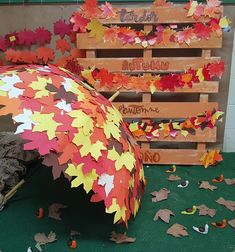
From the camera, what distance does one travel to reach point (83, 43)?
6.74 ft

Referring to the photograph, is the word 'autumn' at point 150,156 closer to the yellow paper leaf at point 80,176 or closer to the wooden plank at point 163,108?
the wooden plank at point 163,108

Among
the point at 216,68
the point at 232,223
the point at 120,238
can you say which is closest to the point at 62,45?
the point at 216,68

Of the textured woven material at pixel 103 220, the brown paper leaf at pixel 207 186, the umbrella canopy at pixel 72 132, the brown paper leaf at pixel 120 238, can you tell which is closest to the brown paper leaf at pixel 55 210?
the textured woven material at pixel 103 220

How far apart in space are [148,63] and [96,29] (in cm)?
39

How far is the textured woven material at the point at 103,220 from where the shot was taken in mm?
1444

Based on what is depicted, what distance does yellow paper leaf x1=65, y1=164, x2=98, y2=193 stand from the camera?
1.22m

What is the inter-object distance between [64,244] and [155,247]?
399mm

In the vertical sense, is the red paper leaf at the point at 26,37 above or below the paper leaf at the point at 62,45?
above

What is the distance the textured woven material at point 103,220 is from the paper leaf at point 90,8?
104 centimetres

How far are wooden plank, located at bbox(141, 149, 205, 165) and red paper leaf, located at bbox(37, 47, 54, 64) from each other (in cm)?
90

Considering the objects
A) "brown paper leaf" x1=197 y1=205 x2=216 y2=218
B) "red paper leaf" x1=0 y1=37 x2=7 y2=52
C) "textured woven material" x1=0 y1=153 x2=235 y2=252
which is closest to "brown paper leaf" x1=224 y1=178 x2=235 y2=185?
"textured woven material" x1=0 y1=153 x2=235 y2=252

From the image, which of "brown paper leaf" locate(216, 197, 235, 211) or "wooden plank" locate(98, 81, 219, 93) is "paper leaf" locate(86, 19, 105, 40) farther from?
"brown paper leaf" locate(216, 197, 235, 211)

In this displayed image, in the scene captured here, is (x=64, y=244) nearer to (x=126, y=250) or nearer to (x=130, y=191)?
(x=126, y=250)

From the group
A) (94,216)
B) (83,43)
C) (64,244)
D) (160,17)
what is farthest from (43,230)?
(160,17)
